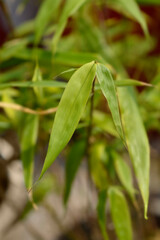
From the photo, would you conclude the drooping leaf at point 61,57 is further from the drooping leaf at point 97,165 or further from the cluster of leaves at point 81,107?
the drooping leaf at point 97,165

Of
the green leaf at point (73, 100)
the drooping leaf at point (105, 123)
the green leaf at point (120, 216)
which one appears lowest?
the green leaf at point (120, 216)

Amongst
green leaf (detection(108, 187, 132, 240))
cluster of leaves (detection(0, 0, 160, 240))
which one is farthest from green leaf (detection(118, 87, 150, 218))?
green leaf (detection(108, 187, 132, 240))

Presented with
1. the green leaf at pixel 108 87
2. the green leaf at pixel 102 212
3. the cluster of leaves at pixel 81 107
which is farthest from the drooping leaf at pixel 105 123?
the green leaf at pixel 108 87

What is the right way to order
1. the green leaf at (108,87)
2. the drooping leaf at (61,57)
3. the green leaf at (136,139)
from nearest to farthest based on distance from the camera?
the green leaf at (108,87)
the green leaf at (136,139)
the drooping leaf at (61,57)

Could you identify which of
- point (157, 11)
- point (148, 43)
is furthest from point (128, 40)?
point (157, 11)

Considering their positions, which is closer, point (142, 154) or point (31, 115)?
point (142, 154)

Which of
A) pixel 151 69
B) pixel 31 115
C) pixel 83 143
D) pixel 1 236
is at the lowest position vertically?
pixel 1 236

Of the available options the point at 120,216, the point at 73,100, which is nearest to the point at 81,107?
the point at 73,100

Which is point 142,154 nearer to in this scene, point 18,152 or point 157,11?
point 18,152

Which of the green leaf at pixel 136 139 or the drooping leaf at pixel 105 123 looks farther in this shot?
the drooping leaf at pixel 105 123
